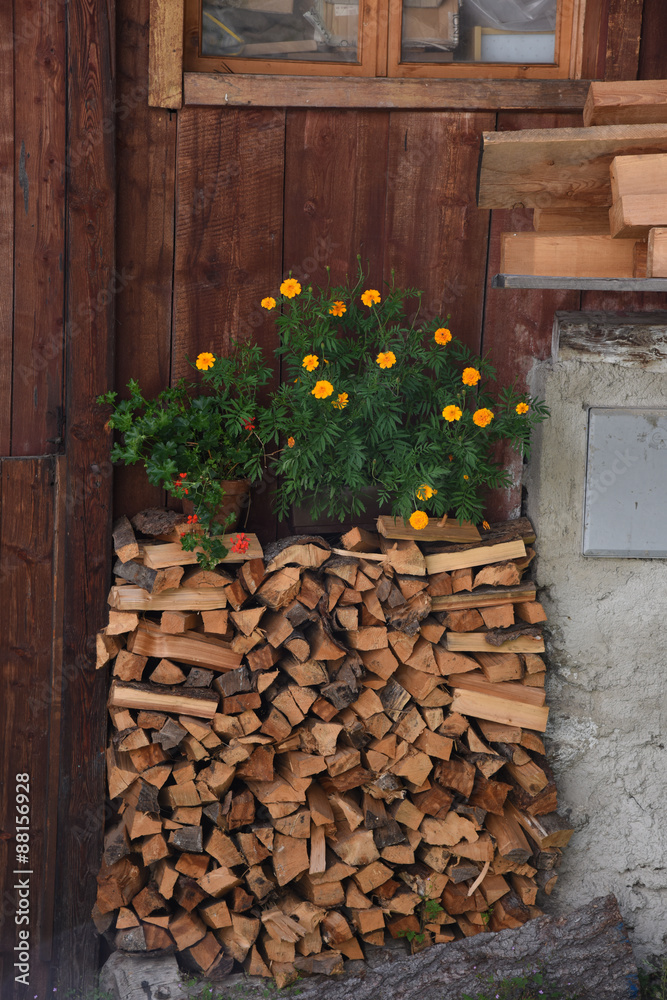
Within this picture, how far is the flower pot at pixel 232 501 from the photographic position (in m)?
2.60

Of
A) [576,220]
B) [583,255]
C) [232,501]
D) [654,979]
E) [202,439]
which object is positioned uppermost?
[576,220]

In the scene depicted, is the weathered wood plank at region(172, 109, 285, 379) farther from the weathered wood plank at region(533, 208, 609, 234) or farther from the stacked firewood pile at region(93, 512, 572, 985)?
the weathered wood plank at region(533, 208, 609, 234)

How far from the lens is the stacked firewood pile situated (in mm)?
2555

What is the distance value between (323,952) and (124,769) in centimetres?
94

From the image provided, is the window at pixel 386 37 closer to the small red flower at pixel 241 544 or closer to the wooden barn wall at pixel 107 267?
the wooden barn wall at pixel 107 267

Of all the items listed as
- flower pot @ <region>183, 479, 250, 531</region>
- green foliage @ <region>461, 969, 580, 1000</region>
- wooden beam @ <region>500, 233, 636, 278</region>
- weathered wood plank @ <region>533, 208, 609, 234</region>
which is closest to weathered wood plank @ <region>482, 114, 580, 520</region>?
weathered wood plank @ <region>533, 208, 609, 234</region>

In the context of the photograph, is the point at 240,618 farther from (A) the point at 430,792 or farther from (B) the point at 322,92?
(B) the point at 322,92

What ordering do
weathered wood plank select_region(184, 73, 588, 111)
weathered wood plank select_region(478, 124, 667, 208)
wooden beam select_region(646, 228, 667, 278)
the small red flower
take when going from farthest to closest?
weathered wood plank select_region(184, 73, 588, 111) < the small red flower < weathered wood plank select_region(478, 124, 667, 208) < wooden beam select_region(646, 228, 667, 278)

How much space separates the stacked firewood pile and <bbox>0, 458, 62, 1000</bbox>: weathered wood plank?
258mm

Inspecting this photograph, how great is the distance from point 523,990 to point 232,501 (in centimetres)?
189

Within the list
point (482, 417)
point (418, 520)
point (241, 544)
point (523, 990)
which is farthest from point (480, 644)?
point (523, 990)

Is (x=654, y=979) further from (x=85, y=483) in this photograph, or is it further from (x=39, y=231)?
(x=39, y=231)

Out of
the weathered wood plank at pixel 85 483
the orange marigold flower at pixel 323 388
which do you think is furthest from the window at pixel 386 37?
the orange marigold flower at pixel 323 388

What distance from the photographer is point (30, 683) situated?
275 cm
